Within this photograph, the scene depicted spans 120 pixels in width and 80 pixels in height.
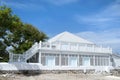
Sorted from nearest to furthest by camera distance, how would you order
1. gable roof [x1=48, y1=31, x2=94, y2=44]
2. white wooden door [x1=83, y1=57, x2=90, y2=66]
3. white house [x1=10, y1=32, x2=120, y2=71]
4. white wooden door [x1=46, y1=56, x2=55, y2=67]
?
white house [x1=10, y1=32, x2=120, y2=71], white wooden door [x1=46, y1=56, x2=55, y2=67], white wooden door [x1=83, y1=57, x2=90, y2=66], gable roof [x1=48, y1=31, x2=94, y2=44]

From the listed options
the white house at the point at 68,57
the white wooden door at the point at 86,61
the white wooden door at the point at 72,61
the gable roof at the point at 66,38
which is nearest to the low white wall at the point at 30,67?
the white house at the point at 68,57

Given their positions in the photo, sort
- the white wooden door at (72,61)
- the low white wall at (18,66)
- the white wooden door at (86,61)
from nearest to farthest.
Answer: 1. the low white wall at (18,66)
2. the white wooden door at (72,61)
3. the white wooden door at (86,61)

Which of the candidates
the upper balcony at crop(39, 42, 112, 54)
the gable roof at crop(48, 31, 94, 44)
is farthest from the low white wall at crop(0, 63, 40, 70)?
the gable roof at crop(48, 31, 94, 44)

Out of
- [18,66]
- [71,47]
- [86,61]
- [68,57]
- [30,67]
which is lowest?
[30,67]

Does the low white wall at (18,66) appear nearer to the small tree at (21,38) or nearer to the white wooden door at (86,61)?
the small tree at (21,38)

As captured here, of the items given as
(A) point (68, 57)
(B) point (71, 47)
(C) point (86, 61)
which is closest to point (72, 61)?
(A) point (68, 57)

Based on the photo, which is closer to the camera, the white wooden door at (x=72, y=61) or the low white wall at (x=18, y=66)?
the low white wall at (x=18, y=66)

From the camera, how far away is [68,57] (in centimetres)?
3281

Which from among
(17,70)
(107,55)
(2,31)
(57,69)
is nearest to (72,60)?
(57,69)

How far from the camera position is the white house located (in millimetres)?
30906

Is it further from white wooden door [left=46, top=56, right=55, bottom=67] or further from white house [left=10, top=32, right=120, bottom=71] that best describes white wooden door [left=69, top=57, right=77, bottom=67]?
white wooden door [left=46, top=56, right=55, bottom=67]

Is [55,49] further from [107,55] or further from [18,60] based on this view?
[107,55]

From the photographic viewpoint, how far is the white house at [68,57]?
30906 mm

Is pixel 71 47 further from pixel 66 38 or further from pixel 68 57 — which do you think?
pixel 66 38
